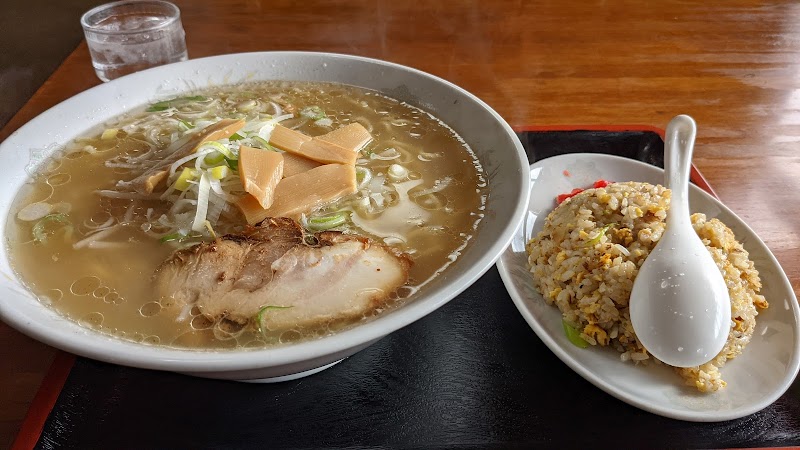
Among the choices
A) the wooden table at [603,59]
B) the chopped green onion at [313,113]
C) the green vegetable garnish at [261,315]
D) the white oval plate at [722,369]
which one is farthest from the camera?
the wooden table at [603,59]

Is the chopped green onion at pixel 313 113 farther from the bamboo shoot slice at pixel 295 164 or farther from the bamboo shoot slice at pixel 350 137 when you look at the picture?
the bamboo shoot slice at pixel 295 164

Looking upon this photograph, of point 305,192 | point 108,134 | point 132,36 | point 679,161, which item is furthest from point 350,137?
point 132,36

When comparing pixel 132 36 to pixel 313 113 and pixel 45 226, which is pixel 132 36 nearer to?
pixel 313 113

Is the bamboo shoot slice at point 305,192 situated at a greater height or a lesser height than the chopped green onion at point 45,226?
greater

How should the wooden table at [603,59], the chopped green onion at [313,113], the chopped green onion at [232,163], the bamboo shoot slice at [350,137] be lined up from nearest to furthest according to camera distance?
1. the chopped green onion at [232,163]
2. the bamboo shoot slice at [350,137]
3. the chopped green onion at [313,113]
4. the wooden table at [603,59]

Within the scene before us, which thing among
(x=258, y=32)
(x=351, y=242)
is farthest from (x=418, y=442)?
(x=258, y=32)

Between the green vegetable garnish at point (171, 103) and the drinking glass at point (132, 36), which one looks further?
the drinking glass at point (132, 36)

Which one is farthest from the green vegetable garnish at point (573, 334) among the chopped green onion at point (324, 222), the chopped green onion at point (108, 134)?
the chopped green onion at point (108, 134)
